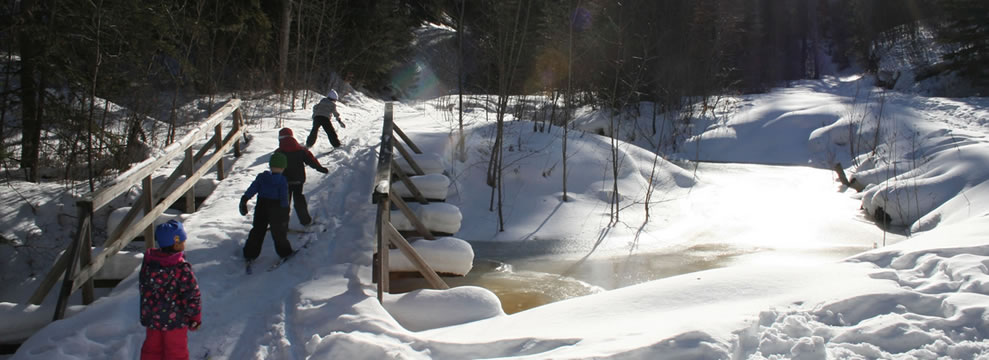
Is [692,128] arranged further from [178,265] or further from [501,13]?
[178,265]

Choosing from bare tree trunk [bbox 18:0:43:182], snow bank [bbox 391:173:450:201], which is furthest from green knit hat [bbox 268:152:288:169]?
bare tree trunk [bbox 18:0:43:182]

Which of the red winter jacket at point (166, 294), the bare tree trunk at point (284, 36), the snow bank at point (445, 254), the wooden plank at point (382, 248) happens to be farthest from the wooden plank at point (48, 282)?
the bare tree trunk at point (284, 36)

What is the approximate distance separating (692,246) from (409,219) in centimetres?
555

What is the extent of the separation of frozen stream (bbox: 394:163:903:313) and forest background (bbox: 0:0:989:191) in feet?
9.62

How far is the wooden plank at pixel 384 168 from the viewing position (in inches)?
219

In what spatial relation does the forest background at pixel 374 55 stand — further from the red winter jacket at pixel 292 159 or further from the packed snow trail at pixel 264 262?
the red winter jacket at pixel 292 159

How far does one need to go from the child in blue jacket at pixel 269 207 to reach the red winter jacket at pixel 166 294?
222cm

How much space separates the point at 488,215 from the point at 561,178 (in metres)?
2.26

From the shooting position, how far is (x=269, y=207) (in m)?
6.43

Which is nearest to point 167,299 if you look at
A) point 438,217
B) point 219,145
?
point 438,217

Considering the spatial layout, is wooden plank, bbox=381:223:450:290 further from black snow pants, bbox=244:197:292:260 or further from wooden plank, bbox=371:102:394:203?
black snow pants, bbox=244:197:292:260

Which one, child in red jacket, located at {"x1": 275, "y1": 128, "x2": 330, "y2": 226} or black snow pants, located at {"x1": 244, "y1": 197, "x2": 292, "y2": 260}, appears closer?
black snow pants, located at {"x1": 244, "y1": 197, "x2": 292, "y2": 260}

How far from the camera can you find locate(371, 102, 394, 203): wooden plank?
5.56 metres

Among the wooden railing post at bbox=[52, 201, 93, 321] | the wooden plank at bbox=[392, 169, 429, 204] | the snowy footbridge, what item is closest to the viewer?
the wooden railing post at bbox=[52, 201, 93, 321]
